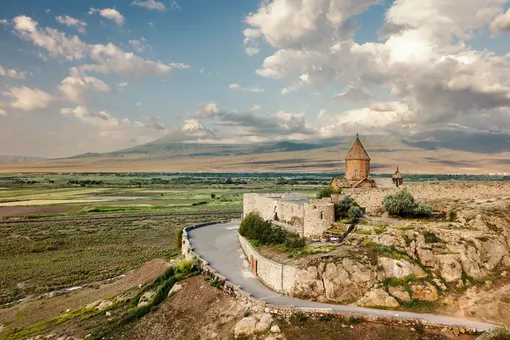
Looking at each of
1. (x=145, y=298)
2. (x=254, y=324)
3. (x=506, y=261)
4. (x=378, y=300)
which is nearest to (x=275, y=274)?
(x=254, y=324)

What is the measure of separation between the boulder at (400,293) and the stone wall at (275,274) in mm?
5001

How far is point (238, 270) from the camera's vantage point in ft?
83.3

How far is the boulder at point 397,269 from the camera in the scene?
66.3ft

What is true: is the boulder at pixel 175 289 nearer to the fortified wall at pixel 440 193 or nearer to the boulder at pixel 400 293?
the boulder at pixel 400 293

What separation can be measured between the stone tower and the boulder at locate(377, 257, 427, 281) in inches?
659

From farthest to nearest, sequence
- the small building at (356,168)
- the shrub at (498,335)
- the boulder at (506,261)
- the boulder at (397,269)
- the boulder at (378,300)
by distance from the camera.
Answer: the small building at (356,168), the boulder at (506,261), the boulder at (397,269), the boulder at (378,300), the shrub at (498,335)

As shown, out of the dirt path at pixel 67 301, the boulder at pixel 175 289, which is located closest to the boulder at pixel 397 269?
the boulder at pixel 175 289

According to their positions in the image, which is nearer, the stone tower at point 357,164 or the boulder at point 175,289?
the boulder at point 175,289

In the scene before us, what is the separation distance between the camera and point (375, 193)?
1173 inches

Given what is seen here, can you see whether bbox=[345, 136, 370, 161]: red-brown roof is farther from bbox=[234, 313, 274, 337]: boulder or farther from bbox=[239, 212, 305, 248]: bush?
bbox=[234, 313, 274, 337]: boulder

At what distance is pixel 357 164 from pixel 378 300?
19.4 m

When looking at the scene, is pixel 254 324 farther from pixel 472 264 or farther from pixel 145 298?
pixel 472 264

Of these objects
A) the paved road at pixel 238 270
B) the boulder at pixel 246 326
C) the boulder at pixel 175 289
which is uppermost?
the paved road at pixel 238 270

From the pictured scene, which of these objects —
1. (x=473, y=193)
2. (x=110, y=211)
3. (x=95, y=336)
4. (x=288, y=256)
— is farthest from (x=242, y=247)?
(x=110, y=211)
